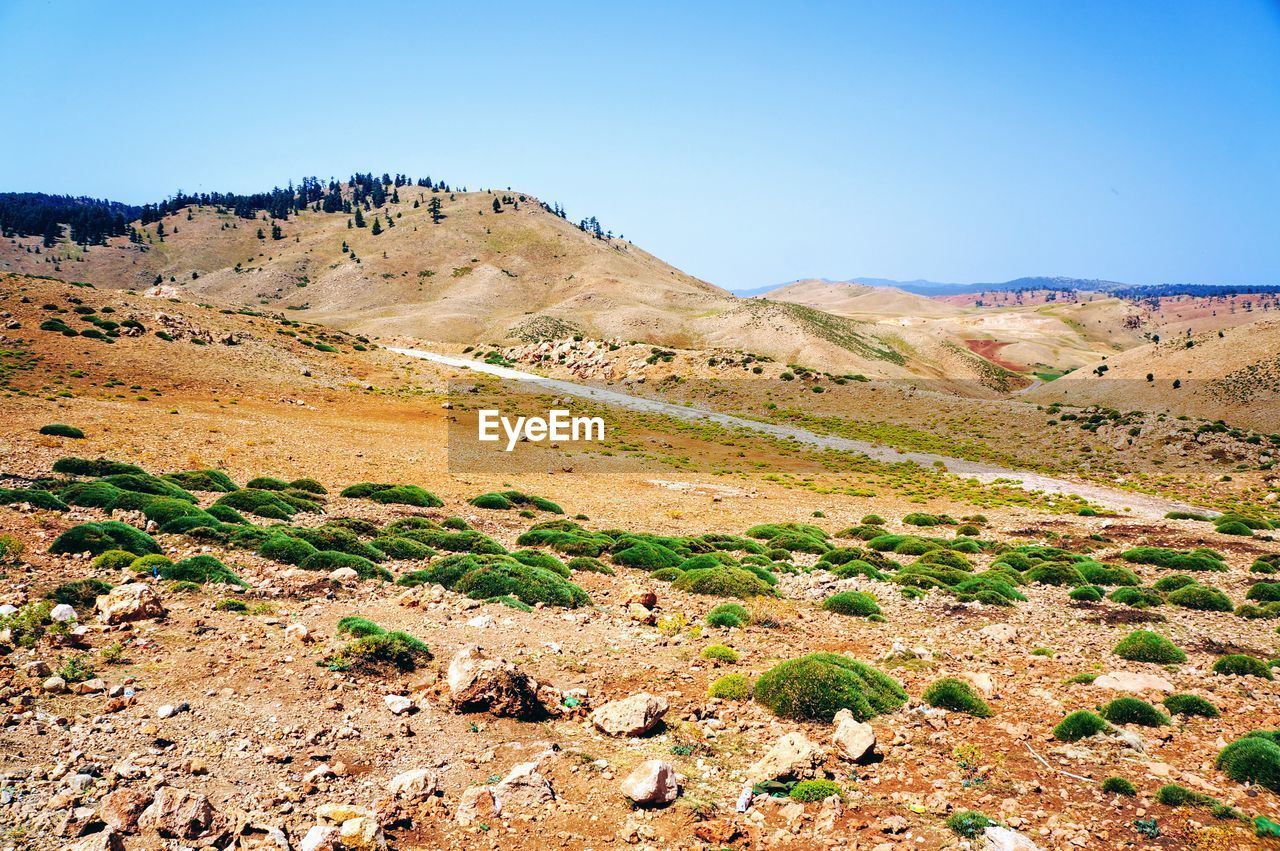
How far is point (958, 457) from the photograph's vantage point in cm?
6175

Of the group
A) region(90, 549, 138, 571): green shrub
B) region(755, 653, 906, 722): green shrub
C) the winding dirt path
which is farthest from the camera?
the winding dirt path

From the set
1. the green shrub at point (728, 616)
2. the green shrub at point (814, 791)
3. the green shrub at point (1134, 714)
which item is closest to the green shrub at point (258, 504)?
the green shrub at point (728, 616)

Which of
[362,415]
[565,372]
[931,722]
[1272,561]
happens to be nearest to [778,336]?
[565,372]

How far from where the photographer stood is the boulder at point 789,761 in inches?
386

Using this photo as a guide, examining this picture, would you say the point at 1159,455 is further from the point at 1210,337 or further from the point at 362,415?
the point at 362,415

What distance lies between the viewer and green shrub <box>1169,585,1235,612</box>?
20438 mm

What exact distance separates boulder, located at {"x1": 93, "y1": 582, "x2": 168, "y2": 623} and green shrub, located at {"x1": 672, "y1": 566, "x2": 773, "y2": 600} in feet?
42.0

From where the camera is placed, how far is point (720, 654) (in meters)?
14.4

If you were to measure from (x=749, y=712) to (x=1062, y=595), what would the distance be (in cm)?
1574

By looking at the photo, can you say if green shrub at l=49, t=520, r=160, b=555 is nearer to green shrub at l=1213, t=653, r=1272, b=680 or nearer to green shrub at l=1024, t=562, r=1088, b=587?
green shrub at l=1213, t=653, r=1272, b=680

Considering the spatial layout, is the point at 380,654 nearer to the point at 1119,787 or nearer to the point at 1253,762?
the point at 1119,787

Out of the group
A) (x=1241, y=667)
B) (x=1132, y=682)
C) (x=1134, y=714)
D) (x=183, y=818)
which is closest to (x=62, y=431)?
(x=183, y=818)

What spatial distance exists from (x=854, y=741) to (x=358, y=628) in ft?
30.4

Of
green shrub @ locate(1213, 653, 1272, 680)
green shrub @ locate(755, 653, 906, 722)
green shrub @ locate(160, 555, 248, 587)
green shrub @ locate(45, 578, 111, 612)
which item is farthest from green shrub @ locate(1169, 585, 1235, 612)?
green shrub @ locate(45, 578, 111, 612)
